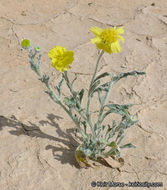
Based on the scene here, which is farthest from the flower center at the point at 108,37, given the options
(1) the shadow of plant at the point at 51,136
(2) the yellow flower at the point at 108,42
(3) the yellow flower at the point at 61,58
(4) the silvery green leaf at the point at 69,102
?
(1) the shadow of plant at the point at 51,136

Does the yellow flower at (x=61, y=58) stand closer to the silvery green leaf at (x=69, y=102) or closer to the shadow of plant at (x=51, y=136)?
the silvery green leaf at (x=69, y=102)

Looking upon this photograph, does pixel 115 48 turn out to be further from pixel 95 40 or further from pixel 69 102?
pixel 69 102

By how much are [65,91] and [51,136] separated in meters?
0.49

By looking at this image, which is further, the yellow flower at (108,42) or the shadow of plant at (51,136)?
the shadow of plant at (51,136)

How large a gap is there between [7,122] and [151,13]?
7.23 feet

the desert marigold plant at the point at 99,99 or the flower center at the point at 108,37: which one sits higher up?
the flower center at the point at 108,37

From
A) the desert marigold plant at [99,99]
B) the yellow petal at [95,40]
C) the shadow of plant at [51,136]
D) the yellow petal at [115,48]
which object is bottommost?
the shadow of plant at [51,136]

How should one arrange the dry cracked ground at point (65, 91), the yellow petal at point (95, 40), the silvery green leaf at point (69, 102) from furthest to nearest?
the dry cracked ground at point (65, 91)
the silvery green leaf at point (69, 102)
the yellow petal at point (95, 40)

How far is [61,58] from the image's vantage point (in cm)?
135

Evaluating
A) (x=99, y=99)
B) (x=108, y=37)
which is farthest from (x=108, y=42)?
(x=99, y=99)

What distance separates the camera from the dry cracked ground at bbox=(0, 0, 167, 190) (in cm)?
166

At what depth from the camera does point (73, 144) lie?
182cm

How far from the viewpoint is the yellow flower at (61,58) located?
133cm

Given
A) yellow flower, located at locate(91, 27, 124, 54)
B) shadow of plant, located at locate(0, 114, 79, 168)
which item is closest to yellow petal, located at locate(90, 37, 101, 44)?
yellow flower, located at locate(91, 27, 124, 54)
